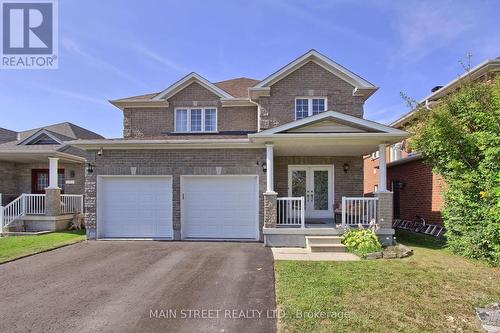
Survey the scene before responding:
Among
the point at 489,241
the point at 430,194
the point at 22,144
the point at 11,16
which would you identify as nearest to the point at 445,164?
the point at 489,241

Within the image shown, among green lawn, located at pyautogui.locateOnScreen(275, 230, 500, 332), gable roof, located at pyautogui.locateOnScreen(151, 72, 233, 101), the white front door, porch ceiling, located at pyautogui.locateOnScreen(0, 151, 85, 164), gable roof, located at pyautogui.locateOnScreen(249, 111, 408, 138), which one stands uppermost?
gable roof, located at pyautogui.locateOnScreen(151, 72, 233, 101)

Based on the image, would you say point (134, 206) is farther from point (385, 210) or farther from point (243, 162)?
point (385, 210)

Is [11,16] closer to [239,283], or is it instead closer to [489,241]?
[239,283]

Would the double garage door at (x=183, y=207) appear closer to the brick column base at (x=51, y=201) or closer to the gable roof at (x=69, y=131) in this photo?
the brick column base at (x=51, y=201)

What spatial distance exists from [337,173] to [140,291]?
28.4 feet

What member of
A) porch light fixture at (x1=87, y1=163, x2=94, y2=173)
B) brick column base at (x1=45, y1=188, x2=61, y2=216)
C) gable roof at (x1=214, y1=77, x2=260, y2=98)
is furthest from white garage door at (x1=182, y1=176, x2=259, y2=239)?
brick column base at (x1=45, y1=188, x2=61, y2=216)

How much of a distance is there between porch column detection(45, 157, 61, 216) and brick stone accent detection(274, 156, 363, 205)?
9.40 meters

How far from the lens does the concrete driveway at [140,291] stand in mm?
4281

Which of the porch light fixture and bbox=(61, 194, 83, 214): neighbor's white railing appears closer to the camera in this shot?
the porch light fixture

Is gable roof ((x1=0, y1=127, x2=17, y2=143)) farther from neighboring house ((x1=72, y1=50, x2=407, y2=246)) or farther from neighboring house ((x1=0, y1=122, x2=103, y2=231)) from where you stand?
neighboring house ((x1=72, y1=50, x2=407, y2=246))

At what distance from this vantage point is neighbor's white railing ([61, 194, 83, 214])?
46.3 ft

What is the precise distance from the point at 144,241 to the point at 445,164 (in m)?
9.79

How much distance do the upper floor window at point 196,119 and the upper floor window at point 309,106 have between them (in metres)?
3.68

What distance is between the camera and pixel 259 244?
394 inches
